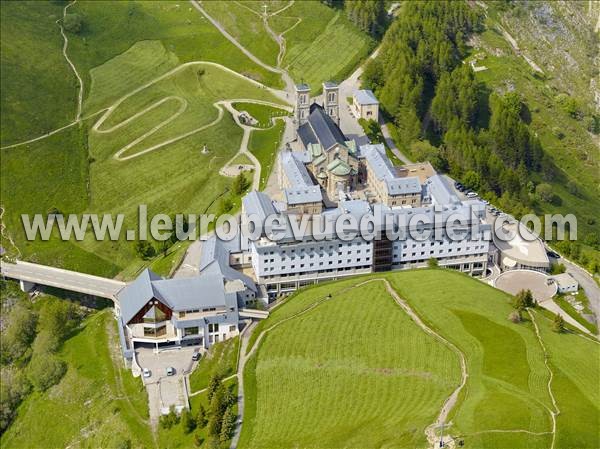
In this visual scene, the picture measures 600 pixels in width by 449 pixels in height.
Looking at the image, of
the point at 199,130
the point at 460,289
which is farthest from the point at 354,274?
the point at 199,130

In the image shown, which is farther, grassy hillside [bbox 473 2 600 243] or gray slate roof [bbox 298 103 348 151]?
grassy hillside [bbox 473 2 600 243]

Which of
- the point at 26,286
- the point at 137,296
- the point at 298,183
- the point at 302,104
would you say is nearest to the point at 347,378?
the point at 137,296

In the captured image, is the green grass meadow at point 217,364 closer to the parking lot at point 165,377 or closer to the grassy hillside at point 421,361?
the parking lot at point 165,377

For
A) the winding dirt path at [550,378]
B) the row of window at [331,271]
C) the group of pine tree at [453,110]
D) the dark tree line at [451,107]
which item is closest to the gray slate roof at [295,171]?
the row of window at [331,271]

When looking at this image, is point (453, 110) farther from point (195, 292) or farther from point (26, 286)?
point (26, 286)

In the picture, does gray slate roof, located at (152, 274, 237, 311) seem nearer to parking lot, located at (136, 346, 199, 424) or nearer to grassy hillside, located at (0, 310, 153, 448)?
parking lot, located at (136, 346, 199, 424)

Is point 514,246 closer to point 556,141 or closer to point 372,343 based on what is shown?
point 372,343

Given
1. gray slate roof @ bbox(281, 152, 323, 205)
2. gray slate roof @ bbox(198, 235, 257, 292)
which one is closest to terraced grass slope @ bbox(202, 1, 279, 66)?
gray slate roof @ bbox(281, 152, 323, 205)
